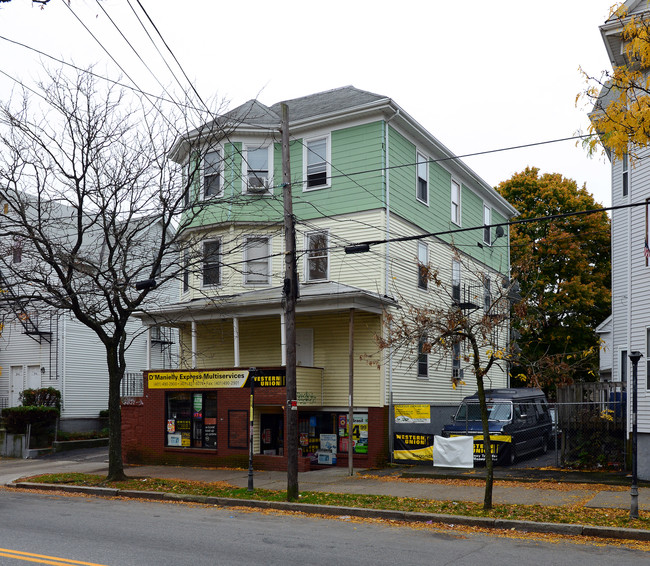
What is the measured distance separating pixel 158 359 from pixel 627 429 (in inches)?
904

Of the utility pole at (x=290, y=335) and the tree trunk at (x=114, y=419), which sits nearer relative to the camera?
the utility pole at (x=290, y=335)

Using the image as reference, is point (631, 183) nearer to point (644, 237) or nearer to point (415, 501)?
point (644, 237)

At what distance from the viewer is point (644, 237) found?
16.9 meters

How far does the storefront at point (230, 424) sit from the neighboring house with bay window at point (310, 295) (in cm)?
5

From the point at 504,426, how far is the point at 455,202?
10.9m

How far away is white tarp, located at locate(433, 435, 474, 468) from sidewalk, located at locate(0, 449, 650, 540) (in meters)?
0.34

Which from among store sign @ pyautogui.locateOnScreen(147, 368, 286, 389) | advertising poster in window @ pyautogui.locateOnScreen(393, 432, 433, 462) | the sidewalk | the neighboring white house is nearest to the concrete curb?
the sidewalk

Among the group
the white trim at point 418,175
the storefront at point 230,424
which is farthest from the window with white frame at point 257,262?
the white trim at point 418,175

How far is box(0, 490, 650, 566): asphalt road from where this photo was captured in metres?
9.16

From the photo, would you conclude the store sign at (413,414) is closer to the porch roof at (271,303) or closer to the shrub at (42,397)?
the porch roof at (271,303)

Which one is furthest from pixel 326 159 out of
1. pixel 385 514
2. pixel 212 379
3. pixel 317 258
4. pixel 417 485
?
Result: pixel 385 514

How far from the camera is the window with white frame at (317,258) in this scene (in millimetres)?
22672

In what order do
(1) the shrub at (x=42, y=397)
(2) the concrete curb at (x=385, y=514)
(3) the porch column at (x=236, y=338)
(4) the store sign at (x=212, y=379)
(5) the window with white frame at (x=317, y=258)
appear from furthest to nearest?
(1) the shrub at (x=42, y=397) → (5) the window with white frame at (x=317, y=258) → (3) the porch column at (x=236, y=338) → (4) the store sign at (x=212, y=379) → (2) the concrete curb at (x=385, y=514)

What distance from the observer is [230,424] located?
21406 mm
